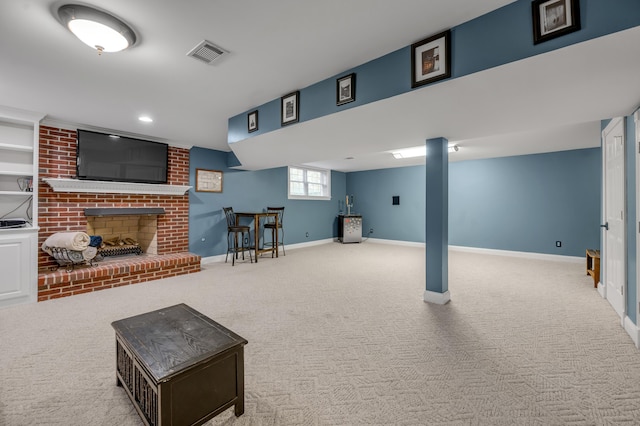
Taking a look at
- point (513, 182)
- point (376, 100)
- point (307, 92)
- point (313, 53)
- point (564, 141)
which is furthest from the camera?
point (513, 182)

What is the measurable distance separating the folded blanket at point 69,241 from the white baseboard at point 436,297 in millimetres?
4258

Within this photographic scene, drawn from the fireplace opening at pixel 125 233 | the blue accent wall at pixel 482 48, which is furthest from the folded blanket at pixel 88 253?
the blue accent wall at pixel 482 48

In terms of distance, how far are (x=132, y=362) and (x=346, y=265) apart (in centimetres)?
401

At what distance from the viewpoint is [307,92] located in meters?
2.86

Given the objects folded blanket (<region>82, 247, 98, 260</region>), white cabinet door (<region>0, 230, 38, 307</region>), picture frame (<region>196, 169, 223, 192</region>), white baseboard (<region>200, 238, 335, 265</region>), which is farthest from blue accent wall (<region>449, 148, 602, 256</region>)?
white cabinet door (<region>0, 230, 38, 307</region>)

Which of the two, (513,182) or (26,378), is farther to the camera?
(513,182)

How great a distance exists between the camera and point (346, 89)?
2531mm

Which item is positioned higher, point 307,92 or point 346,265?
point 307,92

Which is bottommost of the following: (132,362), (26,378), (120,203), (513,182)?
(26,378)

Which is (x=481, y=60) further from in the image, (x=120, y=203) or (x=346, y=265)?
(x=120, y=203)

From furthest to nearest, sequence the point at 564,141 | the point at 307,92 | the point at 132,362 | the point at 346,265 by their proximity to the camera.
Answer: the point at 346,265
the point at 564,141
the point at 307,92
the point at 132,362

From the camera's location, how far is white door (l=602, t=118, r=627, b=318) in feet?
8.89

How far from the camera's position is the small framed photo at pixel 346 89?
2.49 metres

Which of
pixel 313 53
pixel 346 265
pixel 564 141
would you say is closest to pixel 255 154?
pixel 313 53
